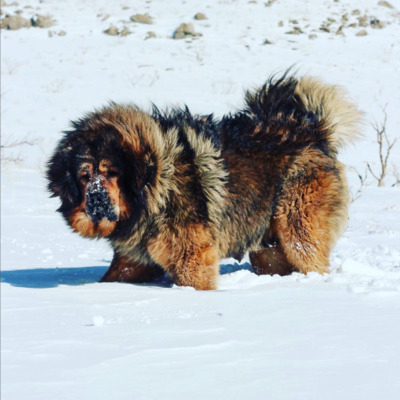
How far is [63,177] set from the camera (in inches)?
208

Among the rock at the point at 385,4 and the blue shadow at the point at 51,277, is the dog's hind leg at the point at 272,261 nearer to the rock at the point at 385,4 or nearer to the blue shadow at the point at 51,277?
the blue shadow at the point at 51,277

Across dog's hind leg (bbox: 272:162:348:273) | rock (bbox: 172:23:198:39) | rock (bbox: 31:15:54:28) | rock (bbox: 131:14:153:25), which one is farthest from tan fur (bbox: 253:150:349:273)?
rock (bbox: 31:15:54:28)

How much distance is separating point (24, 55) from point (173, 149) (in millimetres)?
24839

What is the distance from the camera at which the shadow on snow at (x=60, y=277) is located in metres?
5.41

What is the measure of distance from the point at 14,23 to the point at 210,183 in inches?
1231

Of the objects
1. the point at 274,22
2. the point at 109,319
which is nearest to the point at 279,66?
the point at 274,22

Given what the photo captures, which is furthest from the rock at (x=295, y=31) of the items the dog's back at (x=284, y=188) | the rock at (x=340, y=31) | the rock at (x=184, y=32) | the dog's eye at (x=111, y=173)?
the dog's eye at (x=111, y=173)

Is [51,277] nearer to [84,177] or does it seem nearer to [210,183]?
[84,177]

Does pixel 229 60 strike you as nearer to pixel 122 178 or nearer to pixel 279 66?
pixel 279 66

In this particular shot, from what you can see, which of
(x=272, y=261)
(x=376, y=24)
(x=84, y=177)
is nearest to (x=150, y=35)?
(x=376, y=24)

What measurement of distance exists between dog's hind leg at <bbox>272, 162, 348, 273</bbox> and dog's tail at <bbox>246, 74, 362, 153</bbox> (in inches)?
14.2

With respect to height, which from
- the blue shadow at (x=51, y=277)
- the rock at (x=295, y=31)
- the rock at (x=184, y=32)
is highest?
the blue shadow at (x=51, y=277)

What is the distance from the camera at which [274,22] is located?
3194 cm

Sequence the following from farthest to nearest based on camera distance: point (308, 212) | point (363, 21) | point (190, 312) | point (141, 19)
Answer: point (141, 19), point (363, 21), point (308, 212), point (190, 312)
